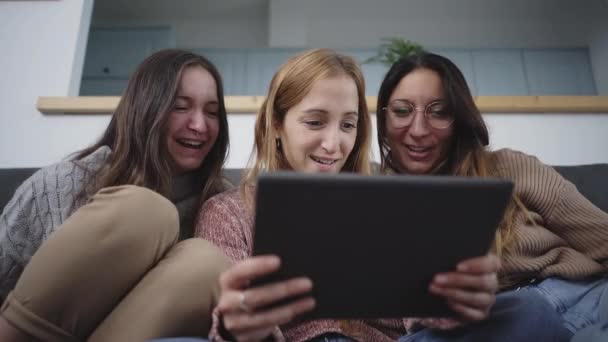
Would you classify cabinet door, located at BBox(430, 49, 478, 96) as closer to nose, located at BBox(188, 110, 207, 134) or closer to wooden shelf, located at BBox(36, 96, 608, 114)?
wooden shelf, located at BBox(36, 96, 608, 114)

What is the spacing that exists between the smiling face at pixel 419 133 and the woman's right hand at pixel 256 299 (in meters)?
0.63

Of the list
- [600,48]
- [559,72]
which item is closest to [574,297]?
[559,72]

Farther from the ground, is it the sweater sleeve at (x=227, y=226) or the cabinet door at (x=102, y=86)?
the cabinet door at (x=102, y=86)

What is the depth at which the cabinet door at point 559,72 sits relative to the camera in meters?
3.22

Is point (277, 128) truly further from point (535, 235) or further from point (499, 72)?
point (499, 72)

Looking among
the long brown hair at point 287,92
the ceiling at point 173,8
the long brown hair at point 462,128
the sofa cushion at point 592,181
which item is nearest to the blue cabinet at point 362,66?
the ceiling at point 173,8

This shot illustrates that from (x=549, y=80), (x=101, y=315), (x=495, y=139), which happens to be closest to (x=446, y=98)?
(x=495, y=139)

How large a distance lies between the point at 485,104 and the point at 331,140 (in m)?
0.95

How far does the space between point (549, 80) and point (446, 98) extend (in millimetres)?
2871

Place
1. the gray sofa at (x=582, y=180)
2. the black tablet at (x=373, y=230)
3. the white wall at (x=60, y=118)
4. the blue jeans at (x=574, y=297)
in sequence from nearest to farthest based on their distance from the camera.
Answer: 1. the black tablet at (x=373, y=230)
2. the blue jeans at (x=574, y=297)
3. the gray sofa at (x=582, y=180)
4. the white wall at (x=60, y=118)

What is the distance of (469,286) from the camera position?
18.3 inches

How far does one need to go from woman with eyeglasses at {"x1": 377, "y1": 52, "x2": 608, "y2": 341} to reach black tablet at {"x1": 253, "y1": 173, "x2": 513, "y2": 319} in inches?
5.3

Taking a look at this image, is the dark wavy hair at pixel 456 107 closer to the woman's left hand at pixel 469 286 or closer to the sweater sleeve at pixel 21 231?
the woman's left hand at pixel 469 286

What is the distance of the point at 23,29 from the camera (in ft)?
5.57
